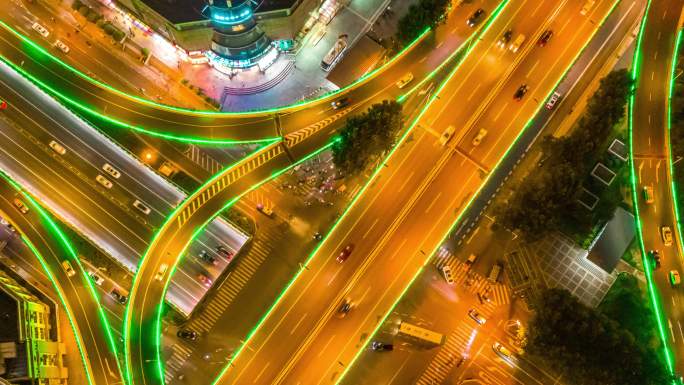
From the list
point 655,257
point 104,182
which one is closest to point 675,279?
point 655,257

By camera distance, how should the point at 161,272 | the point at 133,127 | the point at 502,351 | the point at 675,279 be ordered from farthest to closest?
the point at 133,127
the point at 502,351
the point at 161,272
the point at 675,279

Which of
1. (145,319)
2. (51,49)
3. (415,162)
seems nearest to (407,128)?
(415,162)

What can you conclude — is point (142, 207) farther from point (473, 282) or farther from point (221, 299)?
point (473, 282)

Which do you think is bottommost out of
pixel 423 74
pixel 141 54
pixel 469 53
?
pixel 141 54

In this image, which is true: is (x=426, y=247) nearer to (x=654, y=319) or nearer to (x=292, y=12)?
(x=654, y=319)

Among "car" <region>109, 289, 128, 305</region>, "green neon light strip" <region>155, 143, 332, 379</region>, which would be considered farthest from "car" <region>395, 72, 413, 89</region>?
"car" <region>109, 289, 128, 305</region>

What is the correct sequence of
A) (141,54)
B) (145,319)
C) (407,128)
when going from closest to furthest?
(145,319)
(407,128)
(141,54)

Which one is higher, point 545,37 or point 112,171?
point 545,37
